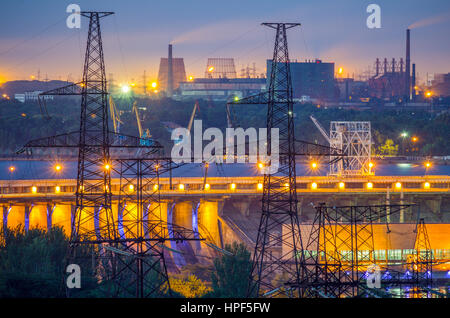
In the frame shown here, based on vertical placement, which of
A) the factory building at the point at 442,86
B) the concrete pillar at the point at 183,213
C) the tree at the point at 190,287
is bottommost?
the tree at the point at 190,287

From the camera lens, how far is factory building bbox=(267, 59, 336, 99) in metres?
87.9

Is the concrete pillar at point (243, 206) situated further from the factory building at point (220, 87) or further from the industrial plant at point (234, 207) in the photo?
the factory building at point (220, 87)

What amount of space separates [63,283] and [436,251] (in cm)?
1105

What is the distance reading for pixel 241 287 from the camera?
16.8 m

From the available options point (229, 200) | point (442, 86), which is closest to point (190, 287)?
point (229, 200)

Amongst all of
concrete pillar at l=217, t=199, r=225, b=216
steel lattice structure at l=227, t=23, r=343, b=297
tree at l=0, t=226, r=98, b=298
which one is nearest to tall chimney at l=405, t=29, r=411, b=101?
concrete pillar at l=217, t=199, r=225, b=216

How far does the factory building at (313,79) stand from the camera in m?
87.9

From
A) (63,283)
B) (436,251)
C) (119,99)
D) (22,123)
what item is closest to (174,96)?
(119,99)

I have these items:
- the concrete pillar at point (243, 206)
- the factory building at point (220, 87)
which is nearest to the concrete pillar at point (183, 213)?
the concrete pillar at point (243, 206)

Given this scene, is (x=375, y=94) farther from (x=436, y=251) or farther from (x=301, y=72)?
(x=436, y=251)

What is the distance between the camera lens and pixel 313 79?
293 feet

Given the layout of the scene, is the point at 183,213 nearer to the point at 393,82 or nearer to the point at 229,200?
the point at 229,200

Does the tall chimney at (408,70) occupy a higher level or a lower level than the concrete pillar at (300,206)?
higher

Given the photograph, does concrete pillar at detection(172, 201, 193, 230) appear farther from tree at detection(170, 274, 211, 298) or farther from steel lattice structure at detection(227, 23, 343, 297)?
Result: tree at detection(170, 274, 211, 298)
